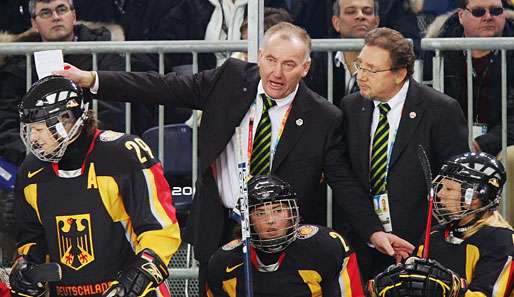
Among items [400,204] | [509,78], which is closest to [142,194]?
[400,204]

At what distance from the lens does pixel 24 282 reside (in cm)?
709

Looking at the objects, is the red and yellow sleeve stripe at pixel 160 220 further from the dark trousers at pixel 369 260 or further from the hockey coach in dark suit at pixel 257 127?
the dark trousers at pixel 369 260

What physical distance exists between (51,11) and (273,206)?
2.51 m

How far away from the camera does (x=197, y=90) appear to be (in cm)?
783

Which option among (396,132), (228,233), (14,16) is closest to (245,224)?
(228,233)

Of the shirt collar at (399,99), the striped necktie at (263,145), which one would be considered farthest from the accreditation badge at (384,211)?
the striped necktie at (263,145)

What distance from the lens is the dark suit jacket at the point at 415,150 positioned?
7.66 m

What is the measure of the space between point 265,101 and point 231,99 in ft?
0.60

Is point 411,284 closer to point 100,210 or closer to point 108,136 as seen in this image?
point 100,210

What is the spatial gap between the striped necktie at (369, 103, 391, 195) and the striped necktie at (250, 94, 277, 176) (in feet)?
1.81

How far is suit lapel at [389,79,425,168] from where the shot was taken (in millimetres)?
7680

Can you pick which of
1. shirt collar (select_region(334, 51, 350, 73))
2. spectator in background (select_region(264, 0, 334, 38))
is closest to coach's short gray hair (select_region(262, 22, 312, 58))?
shirt collar (select_region(334, 51, 350, 73))

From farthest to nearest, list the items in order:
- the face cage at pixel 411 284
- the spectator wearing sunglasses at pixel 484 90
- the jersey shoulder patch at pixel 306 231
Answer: the spectator wearing sunglasses at pixel 484 90, the jersey shoulder patch at pixel 306 231, the face cage at pixel 411 284

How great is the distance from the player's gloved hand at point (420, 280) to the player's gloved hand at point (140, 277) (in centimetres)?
109
